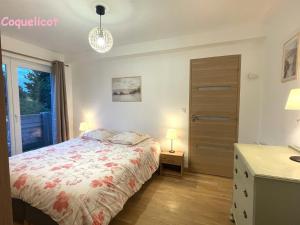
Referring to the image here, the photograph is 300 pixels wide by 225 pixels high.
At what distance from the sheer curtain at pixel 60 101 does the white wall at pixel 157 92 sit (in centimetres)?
39

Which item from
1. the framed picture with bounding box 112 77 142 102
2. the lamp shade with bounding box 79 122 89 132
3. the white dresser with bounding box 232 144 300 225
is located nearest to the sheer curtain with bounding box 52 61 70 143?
the lamp shade with bounding box 79 122 89 132

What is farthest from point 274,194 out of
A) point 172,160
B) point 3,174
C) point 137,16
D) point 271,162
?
point 137,16

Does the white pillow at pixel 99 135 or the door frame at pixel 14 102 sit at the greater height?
the door frame at pixel 14 102

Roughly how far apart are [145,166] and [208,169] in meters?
1.27

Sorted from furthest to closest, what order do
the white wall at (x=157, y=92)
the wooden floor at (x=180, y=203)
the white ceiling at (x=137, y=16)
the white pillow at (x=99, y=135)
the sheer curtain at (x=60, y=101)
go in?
the sheer curtain at (x=60, y=101) < the white pillow at (x=99, y=135) < the white wall at (x=157, y=92) < the white ceiling at (x=137, y=16) < the wooden floor at (x=180, y=203)

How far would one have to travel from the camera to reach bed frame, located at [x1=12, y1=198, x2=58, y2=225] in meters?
1.48

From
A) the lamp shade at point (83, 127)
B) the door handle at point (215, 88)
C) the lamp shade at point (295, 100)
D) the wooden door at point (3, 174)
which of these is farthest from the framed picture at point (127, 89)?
the wooden door at point (3, 174)

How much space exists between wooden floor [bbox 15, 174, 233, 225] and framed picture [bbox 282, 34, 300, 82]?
1670mm

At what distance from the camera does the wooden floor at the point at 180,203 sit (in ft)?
6.02

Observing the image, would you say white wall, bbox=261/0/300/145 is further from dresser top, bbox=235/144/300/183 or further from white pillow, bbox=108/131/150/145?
white pillow, bbox=108/131/150/145

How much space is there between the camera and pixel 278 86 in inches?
78.7

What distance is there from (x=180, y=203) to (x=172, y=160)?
821mm

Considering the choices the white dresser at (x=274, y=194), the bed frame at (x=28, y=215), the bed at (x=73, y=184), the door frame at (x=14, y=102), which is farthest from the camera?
the door frame at (x=14, y=102)

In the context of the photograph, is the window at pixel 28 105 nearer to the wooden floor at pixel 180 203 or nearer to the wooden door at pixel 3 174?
the wooden floor at pixel 180 203
